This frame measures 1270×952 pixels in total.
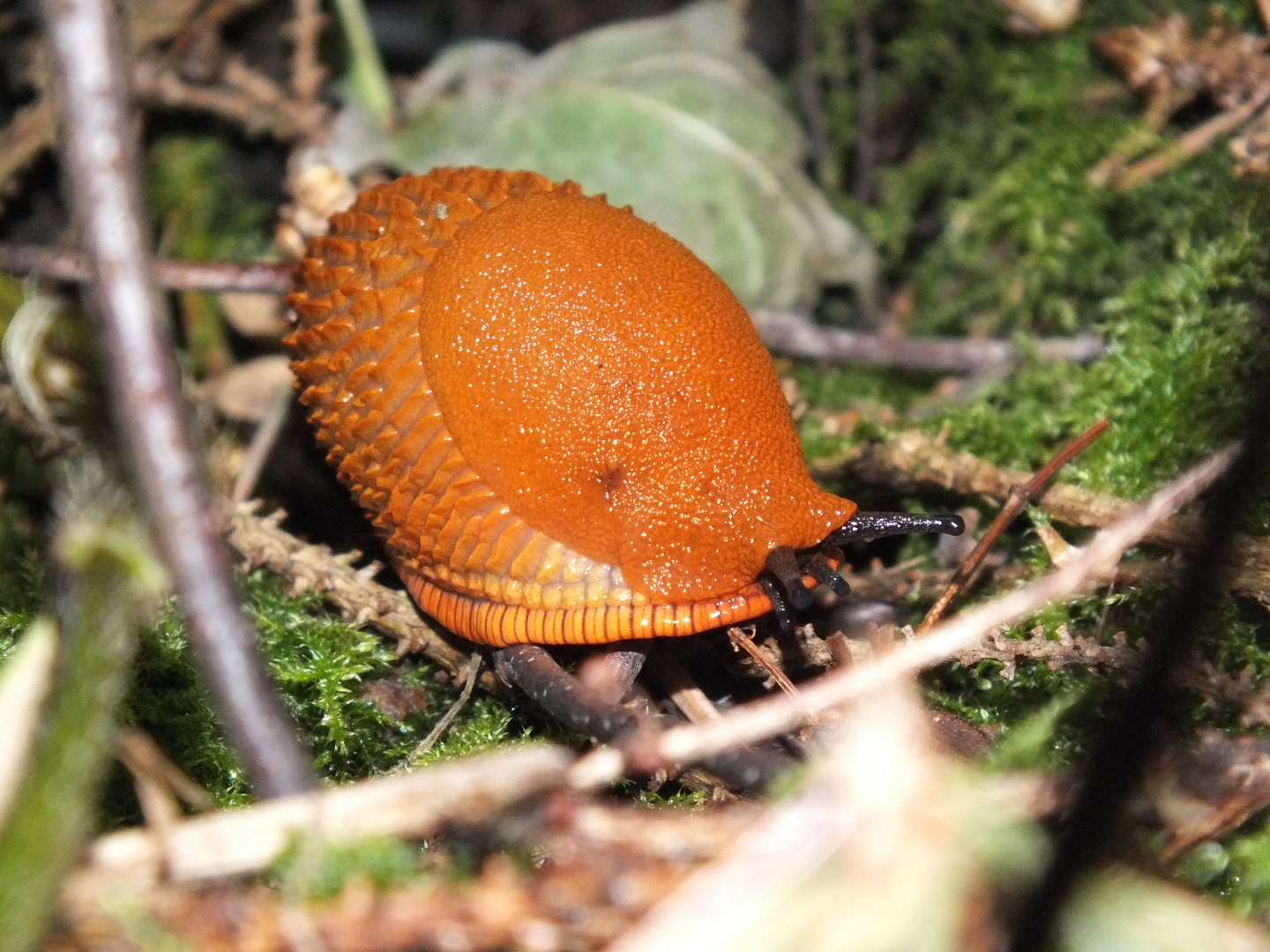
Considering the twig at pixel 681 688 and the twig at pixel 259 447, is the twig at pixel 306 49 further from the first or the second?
the twig at pixel 681 688

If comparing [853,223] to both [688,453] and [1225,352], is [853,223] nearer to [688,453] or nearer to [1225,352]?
[1225,352]

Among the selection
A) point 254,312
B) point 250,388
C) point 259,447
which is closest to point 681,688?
point 259,447

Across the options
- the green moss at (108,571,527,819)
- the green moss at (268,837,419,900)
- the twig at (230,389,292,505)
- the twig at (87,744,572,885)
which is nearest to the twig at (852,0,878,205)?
the twig at (230,389,292,505)

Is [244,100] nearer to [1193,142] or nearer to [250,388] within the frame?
[250,388]

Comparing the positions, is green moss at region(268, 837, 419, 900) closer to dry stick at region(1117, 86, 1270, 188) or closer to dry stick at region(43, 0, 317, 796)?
dry stick at region(43, 0, 317, 796)

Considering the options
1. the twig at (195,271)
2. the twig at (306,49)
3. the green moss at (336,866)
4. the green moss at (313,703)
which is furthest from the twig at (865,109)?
the green moss at (336,866)
